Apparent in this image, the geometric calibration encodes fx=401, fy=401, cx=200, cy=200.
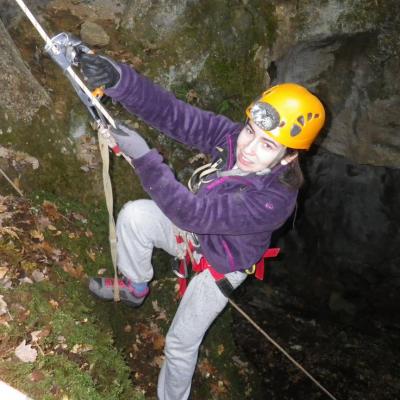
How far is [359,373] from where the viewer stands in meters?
8.23

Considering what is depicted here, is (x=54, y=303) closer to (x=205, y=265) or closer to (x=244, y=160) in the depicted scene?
(x=205, y=265)

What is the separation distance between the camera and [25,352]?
10.2 feet

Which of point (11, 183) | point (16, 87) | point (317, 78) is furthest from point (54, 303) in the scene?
point (317, 78)

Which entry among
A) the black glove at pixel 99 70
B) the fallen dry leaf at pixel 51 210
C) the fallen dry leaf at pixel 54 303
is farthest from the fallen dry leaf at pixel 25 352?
the black glove at pixel 99 70

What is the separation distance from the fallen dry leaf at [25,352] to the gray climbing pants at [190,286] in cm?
116

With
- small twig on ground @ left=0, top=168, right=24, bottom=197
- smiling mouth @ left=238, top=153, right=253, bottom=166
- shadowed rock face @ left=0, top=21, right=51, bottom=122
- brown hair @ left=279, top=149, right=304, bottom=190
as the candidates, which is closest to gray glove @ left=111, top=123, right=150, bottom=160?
smiling mouth @ left=238, top=153, right=253, bottom=166

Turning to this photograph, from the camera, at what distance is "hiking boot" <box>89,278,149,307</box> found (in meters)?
4.25

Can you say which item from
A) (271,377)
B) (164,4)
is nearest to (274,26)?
(164,4)

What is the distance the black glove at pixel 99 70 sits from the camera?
3.01m

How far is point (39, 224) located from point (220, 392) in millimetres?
4013

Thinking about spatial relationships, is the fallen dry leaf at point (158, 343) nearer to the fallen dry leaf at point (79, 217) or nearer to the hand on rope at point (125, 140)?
the fallen dry leaf at point (79, 217)

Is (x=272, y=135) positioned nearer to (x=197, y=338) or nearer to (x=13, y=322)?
(x=197, y=338)

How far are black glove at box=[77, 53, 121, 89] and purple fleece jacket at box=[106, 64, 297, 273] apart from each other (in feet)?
0.22

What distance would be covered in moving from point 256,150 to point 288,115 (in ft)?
1.33
